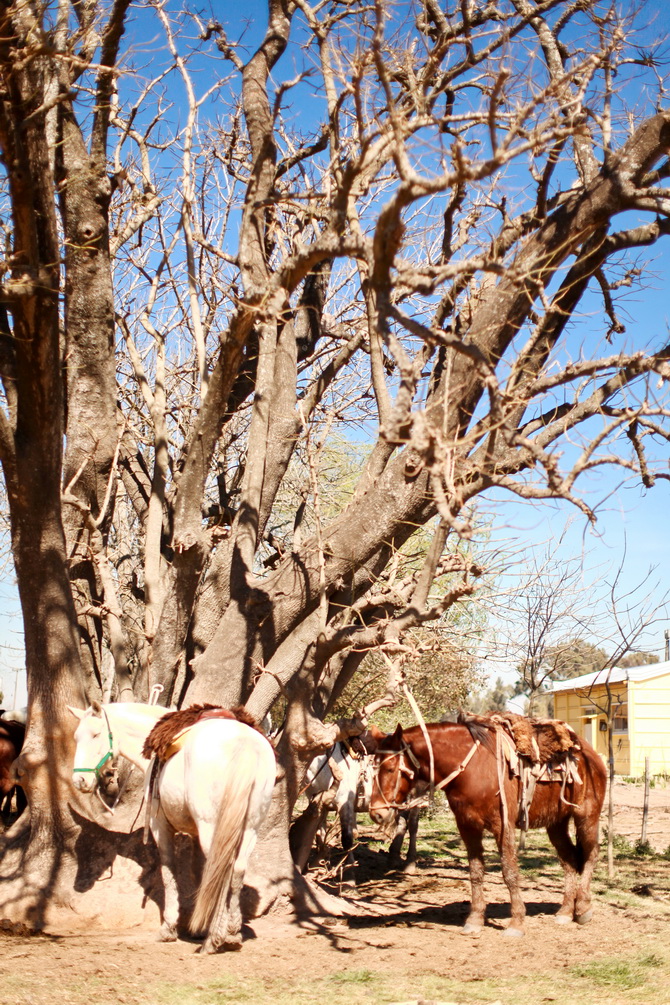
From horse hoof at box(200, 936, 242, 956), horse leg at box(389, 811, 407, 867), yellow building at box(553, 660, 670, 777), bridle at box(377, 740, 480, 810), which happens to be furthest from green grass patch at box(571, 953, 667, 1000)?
yellow building at box(553, 660, 670, 777)

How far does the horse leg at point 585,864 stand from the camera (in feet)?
24.4

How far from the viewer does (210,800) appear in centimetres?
584

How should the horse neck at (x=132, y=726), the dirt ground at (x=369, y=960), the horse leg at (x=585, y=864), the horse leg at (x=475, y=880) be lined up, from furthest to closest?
1. the horse leg at (x=585, y=864)
2. the horse leg at (x=475, y=880)
3. the horse neck at (x=132, y=726)
4. the dirt ground at (x=369, y=960)

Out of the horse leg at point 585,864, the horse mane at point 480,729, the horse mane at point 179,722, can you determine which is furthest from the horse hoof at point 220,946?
the horse leg at point 585,864

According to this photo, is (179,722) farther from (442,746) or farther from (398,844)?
(398,844)

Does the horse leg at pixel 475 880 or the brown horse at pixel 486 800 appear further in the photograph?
the brown horse at pixel 486 800

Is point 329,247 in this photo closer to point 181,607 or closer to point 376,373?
point 376,373

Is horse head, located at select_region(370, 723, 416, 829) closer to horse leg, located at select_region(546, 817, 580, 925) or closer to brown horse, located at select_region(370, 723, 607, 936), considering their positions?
brown horse, located at select_region(370, 723, 607, 936)

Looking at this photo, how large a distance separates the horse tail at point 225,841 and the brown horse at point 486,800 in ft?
5.96

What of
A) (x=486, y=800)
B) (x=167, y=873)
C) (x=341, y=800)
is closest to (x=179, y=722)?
(x=167, y=873)

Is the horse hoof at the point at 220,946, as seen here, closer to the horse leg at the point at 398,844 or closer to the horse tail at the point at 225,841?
the horse tail at the point at 225,841

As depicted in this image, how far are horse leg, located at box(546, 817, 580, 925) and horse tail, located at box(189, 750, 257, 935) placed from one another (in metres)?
3.19

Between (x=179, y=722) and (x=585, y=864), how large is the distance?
151 inches

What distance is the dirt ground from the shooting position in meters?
4.96
